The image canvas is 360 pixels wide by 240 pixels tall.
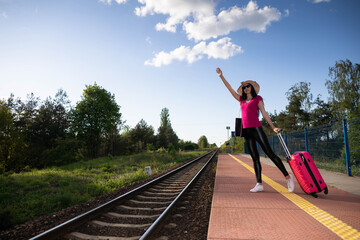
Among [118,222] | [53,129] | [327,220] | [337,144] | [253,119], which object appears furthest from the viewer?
[53,129]

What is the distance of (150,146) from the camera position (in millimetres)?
29078

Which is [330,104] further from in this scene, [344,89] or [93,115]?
[93,115]

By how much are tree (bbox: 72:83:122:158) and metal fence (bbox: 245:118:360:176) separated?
31751mm

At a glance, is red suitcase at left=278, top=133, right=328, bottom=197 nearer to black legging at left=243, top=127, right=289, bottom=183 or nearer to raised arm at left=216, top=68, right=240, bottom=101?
black legging at left=243, top=127, right=289, bottom=183

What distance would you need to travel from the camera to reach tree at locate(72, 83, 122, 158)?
3297 cm

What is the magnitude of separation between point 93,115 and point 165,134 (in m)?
28.1

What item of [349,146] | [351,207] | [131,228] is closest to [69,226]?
[131,228]

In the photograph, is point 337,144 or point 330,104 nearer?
point 337,144

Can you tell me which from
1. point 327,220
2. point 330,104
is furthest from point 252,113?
point 330,104

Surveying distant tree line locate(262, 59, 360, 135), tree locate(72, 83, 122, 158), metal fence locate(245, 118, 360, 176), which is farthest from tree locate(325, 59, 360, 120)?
tree locate(72, 83, 122, 158)

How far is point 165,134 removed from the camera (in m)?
59.4

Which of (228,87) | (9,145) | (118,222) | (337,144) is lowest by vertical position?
(118,222)

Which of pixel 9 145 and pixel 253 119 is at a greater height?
pixel 253 119

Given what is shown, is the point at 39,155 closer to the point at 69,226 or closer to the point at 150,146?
the point at 150,146
